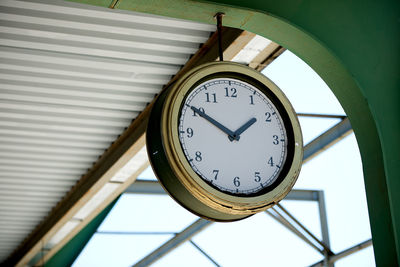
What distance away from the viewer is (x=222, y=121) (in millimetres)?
3293

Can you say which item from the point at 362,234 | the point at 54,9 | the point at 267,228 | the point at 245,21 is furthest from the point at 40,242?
the point at 245,21

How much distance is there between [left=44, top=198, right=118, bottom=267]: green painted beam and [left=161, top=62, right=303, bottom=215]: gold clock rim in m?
6.56

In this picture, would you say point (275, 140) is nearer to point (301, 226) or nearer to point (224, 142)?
point (224, 142)

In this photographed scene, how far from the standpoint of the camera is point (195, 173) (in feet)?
10.2

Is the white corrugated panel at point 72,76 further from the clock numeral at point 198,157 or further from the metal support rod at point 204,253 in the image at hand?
the metal support rod at point 204,253

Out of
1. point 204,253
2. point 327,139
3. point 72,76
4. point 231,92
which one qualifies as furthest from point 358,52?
point 204,253

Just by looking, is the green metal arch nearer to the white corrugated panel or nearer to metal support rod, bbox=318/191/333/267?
the white corrugated panel

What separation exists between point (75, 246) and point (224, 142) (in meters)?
7.35

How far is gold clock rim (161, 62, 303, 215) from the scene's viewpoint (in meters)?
3.06

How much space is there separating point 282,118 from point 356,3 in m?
0.91

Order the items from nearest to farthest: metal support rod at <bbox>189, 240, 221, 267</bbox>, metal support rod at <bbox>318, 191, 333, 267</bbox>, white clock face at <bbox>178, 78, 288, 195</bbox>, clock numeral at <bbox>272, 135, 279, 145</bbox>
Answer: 1. white clock face at <bbox>178, 78, 288, 195</bbox>
2. clock numeral at <bbox>272, 135, 279, 145</bbox>
3. metal support rod at <bbox>318, 191, 333, 267</bbox>
4. metal support rod at <bbox>189, 240, 221, 267</bbox>

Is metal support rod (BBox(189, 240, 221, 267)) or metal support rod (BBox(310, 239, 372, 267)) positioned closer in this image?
metal support rod (BBox(310, 239, 372, 267))

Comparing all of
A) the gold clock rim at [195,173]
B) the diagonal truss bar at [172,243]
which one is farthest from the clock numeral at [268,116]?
the diagonal truss bar at [172,243]

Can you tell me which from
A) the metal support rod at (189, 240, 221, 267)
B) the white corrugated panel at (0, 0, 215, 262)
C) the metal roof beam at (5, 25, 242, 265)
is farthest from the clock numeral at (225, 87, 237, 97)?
the metal support rod at (189, 240, 221, 267)
